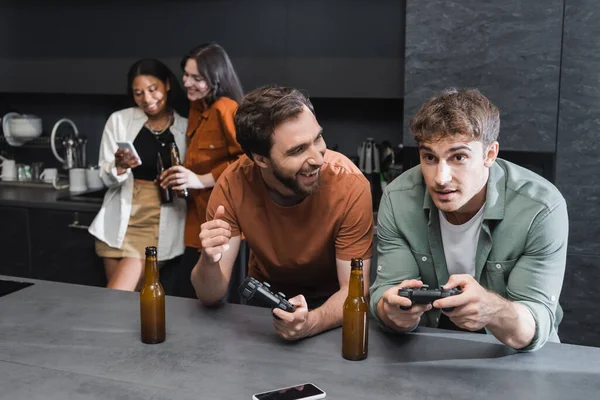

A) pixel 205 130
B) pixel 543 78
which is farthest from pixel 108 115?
pixel 543 78

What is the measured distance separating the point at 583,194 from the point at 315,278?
138 centimetres

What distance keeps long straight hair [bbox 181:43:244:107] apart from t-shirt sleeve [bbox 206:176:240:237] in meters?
0.93

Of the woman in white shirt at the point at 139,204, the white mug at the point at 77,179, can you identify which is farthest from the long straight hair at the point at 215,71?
the white mug at the point at 77,179

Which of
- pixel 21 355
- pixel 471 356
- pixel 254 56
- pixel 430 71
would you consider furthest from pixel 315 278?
pixel 254 56

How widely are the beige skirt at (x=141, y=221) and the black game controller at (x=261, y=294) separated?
5.55 ft

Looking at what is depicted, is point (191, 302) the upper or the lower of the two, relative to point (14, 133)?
lower

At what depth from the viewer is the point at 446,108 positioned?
1.68 meters

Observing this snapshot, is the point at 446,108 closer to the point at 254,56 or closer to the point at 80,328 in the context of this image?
the point at 80,328

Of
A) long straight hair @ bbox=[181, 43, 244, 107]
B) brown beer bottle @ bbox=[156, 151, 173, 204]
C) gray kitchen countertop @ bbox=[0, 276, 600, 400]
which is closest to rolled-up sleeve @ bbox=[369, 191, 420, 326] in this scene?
gray kitchen countertop @ bbox=[0, 276, 600, 400]

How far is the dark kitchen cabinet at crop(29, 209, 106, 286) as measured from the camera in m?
3.45

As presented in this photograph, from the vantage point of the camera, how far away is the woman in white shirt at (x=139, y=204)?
3.16 m

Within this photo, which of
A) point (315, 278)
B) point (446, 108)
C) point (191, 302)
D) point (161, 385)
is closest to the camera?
point (161, 385)

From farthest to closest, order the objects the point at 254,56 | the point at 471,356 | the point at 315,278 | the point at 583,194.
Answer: the point at 254,56
the point at 583,194
the point at 315,278
the point at 471,356

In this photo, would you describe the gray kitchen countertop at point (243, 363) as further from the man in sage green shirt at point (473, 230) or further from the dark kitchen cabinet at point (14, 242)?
the dark kitchen cabinet at point (14, 242)
